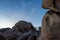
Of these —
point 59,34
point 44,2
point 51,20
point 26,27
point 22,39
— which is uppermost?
point 26,27

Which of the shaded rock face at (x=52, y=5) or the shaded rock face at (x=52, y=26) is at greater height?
the shaded rock face at (x=52, y=5)

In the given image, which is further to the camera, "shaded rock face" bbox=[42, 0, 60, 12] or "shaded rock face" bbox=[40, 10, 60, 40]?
"shaded rock face" bbox=[40, 10, 60, 40]

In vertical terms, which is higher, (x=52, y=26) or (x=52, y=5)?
(x=52, y=5)

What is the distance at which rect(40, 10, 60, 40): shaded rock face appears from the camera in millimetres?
10836

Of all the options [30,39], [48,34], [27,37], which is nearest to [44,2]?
[48,34]

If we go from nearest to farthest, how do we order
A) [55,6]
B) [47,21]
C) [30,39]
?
[55,6]
[47,21]
[30,39]

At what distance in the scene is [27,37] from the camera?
2052cm

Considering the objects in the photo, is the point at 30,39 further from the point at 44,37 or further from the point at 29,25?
the point at 29,25

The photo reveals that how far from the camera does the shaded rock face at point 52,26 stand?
10.8 metres

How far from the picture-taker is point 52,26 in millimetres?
10930

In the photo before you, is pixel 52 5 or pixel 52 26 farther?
pixel 52 26

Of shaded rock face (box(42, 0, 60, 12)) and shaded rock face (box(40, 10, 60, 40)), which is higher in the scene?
shaded rock face (box(42, 0, 60, 12))

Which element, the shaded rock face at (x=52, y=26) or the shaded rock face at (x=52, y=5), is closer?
the shaded rock face at (x=52, y=5)

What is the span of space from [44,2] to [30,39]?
845 cm
